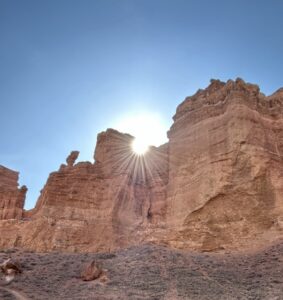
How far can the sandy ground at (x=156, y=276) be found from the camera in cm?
1978

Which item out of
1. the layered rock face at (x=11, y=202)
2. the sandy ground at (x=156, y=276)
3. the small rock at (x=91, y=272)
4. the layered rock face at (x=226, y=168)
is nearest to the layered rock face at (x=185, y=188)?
the layered rock face at (x=226, y=168)

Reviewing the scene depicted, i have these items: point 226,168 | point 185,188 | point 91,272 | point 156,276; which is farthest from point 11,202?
point 156,276

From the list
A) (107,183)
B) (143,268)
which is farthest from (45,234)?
(143,268)

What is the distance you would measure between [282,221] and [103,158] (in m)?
17.8

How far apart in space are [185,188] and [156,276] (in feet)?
38.9

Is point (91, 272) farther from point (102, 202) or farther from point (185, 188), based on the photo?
point (102, 202)

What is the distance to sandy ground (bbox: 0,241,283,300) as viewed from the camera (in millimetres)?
19781

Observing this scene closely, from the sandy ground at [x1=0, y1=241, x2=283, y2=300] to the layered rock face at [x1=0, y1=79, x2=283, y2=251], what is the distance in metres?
2.82

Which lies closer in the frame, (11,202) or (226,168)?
(226,168)

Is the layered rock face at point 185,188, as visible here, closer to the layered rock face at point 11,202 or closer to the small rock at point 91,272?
the layered rock face at point 11,202

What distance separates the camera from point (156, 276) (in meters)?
22.3

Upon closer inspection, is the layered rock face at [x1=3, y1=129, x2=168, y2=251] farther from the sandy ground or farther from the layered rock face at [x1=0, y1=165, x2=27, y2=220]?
the sandy ground

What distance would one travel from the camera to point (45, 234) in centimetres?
3350

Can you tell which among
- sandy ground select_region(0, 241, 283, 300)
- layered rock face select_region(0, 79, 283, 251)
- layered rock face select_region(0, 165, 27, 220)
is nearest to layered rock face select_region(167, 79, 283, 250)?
layered rock face select_region(0, 79, 283, 251)
